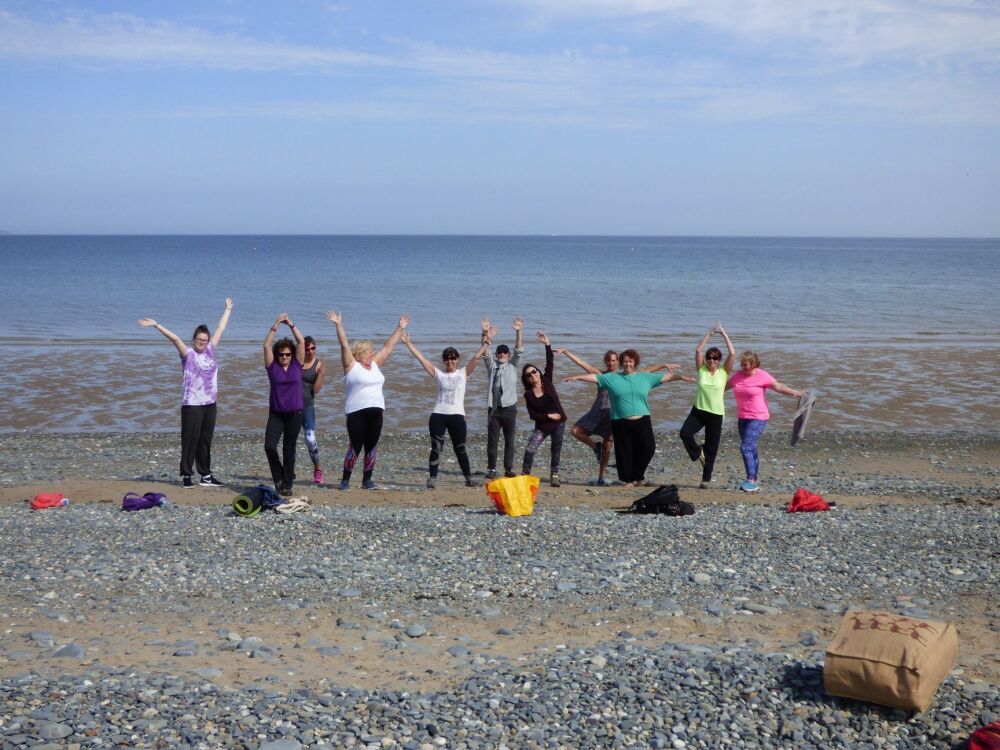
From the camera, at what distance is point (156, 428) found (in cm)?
1925

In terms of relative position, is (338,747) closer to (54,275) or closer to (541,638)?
(541,638)

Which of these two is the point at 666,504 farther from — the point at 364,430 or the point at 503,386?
the point at 364,430

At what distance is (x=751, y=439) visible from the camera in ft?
42.9

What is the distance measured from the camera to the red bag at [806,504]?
11.8 m

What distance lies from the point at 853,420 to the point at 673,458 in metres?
5.56

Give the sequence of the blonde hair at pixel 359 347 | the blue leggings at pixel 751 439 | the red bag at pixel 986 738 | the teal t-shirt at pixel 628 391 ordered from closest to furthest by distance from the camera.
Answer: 1. the red bag at pixel 986 738
2. the blonde hair at pixel 359 347
3. the teal t-shirt at pixel 628 391
4. the blue leggings at pixel 751 439

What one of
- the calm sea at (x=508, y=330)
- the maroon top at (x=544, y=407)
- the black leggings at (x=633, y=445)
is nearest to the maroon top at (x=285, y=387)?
the maroon top at (x=544, y=407)

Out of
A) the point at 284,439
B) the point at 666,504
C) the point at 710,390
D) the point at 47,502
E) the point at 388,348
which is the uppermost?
the point at 388,348

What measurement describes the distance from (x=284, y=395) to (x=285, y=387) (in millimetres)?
93

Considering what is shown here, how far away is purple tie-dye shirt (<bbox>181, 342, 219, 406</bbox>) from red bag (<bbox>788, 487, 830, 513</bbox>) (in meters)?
7.01

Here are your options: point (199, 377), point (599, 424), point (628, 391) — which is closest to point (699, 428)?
point (628, 391)

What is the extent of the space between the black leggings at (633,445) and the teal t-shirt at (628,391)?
11 centimetres

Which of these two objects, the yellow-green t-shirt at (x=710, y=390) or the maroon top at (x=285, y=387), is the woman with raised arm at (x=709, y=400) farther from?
the maroon top at (x=285, y=387)

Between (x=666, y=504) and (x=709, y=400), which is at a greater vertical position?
(x=709, y=400)
